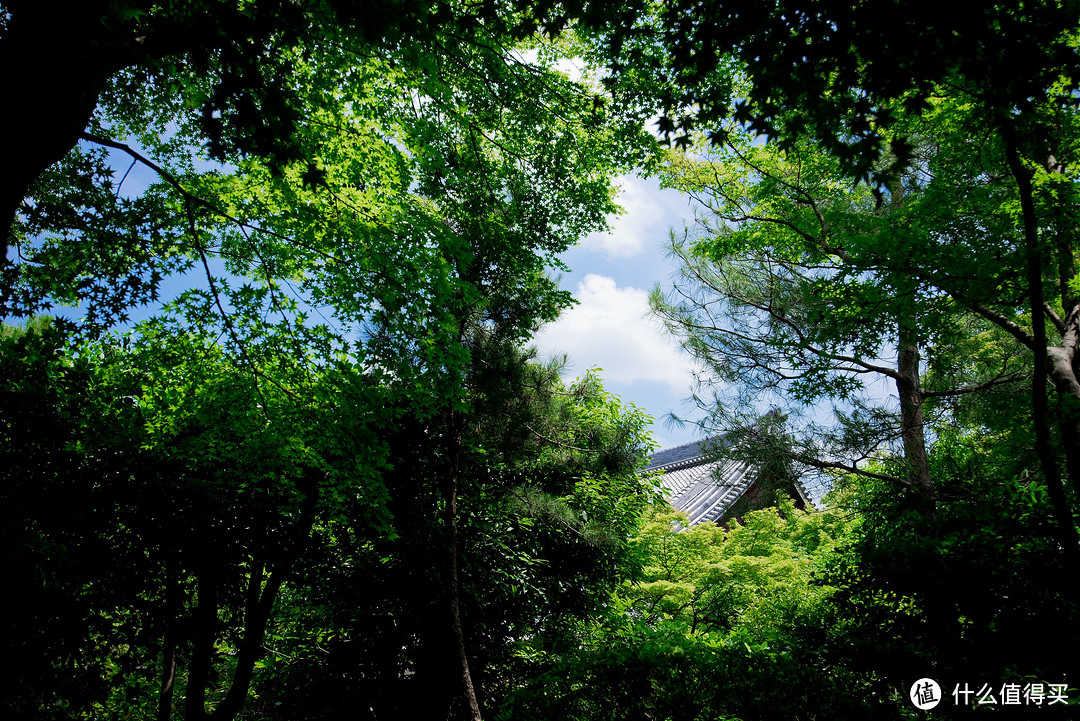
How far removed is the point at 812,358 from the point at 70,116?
7.86m

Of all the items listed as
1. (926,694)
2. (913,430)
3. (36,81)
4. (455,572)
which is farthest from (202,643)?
(913,430)

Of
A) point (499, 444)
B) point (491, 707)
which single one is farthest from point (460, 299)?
point (491, 707)

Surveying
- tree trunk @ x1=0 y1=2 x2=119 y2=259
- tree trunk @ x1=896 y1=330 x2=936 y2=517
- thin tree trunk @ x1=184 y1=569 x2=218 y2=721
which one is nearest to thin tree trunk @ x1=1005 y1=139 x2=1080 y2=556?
tree trunk @ x1=896 y1=330 x2=936 y2=517

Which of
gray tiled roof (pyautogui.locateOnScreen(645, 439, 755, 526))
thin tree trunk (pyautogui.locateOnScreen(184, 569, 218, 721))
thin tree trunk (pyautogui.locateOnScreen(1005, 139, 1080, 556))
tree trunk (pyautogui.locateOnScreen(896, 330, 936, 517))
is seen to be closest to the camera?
thin tree trunk (pyautogui.locateOnScreen(1005, 139, 1080, 556))

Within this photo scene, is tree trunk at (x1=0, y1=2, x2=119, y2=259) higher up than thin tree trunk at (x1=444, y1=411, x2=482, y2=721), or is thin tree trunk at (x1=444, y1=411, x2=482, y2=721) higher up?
tree trunk at (x1=0, y1=2, x2=119, y2=259)

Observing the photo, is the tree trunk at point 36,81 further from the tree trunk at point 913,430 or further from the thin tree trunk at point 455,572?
the tree trunk at point 913,430

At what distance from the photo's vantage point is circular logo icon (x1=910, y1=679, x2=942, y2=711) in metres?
3.98

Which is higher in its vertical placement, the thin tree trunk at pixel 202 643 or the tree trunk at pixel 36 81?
the tree trunk at pixel 36 81

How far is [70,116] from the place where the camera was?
2.62 m

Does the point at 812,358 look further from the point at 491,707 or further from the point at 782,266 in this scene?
the point at 491,707

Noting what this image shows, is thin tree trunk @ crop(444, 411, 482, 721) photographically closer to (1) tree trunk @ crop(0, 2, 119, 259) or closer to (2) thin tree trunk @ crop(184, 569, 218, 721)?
(2) thin tree trunk @ crop(184, 569, 218, 721)

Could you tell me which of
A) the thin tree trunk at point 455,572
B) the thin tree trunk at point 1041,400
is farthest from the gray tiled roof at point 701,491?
the thin tree trunk at point 1041,400

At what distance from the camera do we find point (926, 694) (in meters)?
4.01

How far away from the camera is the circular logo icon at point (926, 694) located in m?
3.98
